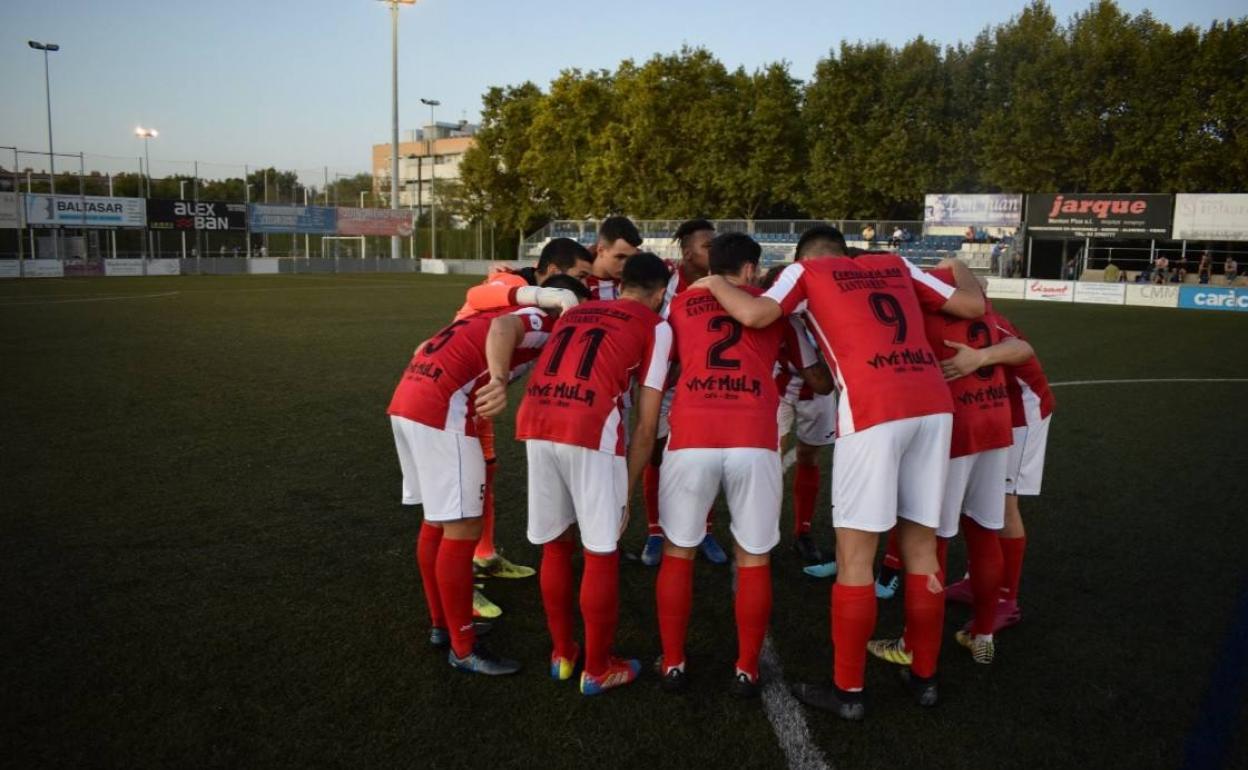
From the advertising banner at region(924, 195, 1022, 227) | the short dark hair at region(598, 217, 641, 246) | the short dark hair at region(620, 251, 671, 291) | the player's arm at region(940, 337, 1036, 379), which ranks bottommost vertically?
the player's arm at region(940, 337, 1036, 379)

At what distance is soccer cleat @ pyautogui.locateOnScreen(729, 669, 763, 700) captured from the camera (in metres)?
3.65

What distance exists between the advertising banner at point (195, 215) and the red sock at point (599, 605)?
42.2 meters

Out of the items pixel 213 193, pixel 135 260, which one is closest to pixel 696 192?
pixel 213 193

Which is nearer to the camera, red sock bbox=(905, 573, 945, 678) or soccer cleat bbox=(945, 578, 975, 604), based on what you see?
red sock bbox=(905, 573, 945, 678)

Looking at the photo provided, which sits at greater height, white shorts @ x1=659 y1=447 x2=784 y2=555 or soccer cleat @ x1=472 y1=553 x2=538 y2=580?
white shorts @ x1=659 y1=447 x2=784 y2=555

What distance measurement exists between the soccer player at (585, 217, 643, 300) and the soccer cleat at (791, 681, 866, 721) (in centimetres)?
271

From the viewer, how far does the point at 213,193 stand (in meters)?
42.0

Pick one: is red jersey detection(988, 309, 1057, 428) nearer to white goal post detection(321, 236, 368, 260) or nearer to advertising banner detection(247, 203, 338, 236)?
advertising banner detection(247, 203, 338, 236)

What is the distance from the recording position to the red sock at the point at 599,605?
3.59 metres

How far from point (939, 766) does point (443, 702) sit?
2040 mm

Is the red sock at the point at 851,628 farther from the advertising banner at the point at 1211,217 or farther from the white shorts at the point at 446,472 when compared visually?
the advertising banner at the point at 1211,217

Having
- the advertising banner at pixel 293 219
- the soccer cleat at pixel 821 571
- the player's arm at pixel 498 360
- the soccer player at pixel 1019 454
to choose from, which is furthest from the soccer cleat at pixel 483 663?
the advertising banner at pixel 293 219

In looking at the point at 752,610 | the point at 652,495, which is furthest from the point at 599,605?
the point at 652,495

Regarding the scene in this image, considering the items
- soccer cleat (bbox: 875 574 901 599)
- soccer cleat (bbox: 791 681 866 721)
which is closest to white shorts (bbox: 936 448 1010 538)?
soccer cleat (bbox: 791 681 866 721)
